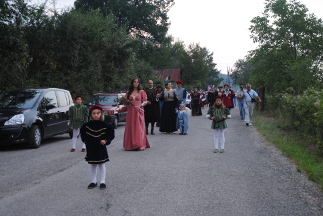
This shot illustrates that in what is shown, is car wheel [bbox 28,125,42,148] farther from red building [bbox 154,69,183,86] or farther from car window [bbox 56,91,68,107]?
red building [bbox 154,69,183,86]

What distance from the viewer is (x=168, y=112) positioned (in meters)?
15.1

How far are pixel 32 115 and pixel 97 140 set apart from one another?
6069 millimetres

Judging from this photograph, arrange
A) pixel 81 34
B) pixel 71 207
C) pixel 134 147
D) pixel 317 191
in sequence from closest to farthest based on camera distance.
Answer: pixel 71 207 → pixel 317 191 → pixel 134 147 → pixel 81 34

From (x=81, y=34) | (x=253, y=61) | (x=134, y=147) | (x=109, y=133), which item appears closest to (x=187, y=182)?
(x=109, y=133)

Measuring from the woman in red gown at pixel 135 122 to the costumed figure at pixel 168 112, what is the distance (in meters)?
3.91

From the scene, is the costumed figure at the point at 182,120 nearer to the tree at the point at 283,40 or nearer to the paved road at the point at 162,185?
the paved road at the point at 162,185

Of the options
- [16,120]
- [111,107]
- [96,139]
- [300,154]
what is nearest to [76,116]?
[16,120]

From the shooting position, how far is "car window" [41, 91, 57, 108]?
1252 cm

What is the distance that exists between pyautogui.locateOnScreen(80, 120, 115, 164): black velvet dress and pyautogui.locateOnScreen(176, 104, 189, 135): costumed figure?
8.68 m

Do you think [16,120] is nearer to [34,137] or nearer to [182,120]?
[34,137]

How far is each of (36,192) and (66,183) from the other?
0.67 meters

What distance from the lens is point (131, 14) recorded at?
48656mm

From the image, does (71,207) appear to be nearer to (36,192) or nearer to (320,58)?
(36,192)

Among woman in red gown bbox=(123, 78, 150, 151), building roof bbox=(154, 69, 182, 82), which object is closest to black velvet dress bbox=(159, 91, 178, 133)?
woman in red gown bbox=(123, 78, 150, 151)
